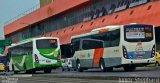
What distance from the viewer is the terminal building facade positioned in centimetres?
4777

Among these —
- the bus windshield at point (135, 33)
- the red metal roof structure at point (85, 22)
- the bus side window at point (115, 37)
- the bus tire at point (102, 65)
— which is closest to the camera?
the bus windshield at point (135, 33)

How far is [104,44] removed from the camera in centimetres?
3133

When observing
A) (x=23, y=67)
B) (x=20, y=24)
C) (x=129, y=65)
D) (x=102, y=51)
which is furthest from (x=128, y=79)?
(x=20, y=24)

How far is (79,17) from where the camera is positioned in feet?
231

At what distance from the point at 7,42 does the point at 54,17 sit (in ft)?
42.6

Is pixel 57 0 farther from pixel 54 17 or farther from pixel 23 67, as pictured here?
pixel 23 67

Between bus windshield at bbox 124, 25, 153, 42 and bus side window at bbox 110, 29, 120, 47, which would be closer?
bus windshield at bbox 124, 25, 153, 42

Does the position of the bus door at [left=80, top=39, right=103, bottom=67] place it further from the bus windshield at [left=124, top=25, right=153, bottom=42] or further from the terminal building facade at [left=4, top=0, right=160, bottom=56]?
the terminal building facade at [left=4, top=0, right=160, bottom=56]

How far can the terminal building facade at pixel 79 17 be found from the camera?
157 feet

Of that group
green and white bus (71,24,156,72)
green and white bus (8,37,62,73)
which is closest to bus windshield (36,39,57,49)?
green and white bus (8,37,62,73)

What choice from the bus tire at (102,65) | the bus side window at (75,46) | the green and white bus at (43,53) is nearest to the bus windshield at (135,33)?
the bus tire at (102,65)

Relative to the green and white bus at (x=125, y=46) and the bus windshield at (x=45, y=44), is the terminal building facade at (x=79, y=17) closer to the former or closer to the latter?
the bus windshield at (x=45, y=44)

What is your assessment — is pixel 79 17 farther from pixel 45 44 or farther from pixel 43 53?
pixel 43 53

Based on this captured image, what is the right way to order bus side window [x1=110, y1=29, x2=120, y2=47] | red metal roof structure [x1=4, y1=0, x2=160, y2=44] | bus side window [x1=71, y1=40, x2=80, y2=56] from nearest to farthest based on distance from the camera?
bus side window [x1=110, y1=29, x2=120, y2=47] < bus side window [x1=71, y1=40, x2=80, y2=56] < red metal roof structure [x1=4, y1=0, x2=160, y2=44]
